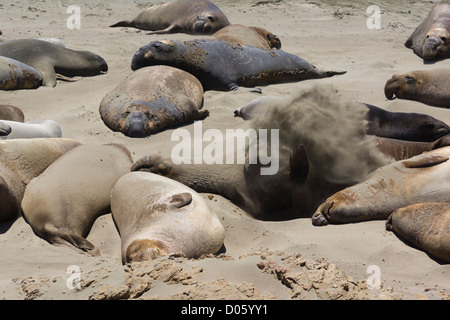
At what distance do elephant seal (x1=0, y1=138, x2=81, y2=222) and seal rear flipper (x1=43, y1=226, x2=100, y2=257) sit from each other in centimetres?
46

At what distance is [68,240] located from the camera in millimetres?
3887

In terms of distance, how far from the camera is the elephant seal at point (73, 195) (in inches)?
157

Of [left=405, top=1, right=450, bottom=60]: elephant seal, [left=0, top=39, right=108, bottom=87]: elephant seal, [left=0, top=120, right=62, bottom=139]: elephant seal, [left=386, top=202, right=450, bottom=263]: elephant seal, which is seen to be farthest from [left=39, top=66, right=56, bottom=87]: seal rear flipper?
[left=405, top=1, right=450, bottom=60]: elephant seal

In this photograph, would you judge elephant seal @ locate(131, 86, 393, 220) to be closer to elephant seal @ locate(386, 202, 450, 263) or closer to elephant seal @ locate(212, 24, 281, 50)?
elephant seal @ locate(386, 202, 450, 263)

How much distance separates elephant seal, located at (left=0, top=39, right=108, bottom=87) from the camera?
7906 millimetres

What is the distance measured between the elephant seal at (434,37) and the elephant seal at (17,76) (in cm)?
551

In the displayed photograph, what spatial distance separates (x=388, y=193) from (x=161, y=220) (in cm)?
161

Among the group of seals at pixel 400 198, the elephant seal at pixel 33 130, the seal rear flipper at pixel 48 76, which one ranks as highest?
the group of seals at pixel 400 198

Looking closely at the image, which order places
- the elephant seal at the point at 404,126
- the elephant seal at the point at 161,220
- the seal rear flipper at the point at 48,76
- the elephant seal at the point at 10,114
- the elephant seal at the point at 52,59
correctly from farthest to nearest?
the elephant seal at the point at 52,59, the seal rear flipper at the point at 48,76, the elephant seal at the point at 10,114, the elephant seal at the point at 404,126, the elephant seal at the point at 161,220

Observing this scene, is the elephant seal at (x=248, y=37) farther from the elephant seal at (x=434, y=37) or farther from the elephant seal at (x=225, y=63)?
the elephant seal at (x=434, y=37)

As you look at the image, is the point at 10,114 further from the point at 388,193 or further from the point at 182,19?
the point at 182,19

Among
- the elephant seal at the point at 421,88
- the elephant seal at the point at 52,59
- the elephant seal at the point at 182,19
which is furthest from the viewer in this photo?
the elephant seal at the point at 182,19

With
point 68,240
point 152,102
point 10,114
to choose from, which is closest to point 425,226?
point 68,240

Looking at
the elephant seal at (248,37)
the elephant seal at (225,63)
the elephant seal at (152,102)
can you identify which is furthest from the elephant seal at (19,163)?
the elephant seal at (248,37)
